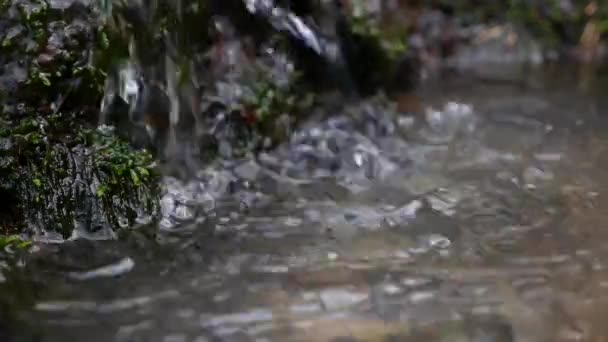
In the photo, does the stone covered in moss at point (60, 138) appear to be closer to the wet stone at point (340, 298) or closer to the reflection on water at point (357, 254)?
the reflection on water at point (357, 254)

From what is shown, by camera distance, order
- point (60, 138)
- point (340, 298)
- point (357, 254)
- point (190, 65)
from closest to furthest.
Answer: point (340, 298) → point (357, 254) → point (60, 138) → point (190, 65)

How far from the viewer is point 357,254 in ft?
6.79

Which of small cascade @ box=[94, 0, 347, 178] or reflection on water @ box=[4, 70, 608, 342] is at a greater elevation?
small cascade @ box=[94, 0, 347, 178]

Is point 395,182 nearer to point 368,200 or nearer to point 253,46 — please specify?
point 368,200

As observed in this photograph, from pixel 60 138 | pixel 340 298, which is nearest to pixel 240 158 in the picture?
pixel 60 138

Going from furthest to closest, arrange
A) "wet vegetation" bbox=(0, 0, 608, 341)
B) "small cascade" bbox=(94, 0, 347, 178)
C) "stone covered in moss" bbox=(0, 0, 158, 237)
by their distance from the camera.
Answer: "small cascade" bbox=(94, 0, 347, 178) < "stone covered in moss" bbox=(0, 0, 158, 237) < "wet vegetation" bbox=(0, 0, 608, 341)

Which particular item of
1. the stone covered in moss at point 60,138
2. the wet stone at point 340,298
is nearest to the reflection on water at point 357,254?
the wet stone at point 340,298

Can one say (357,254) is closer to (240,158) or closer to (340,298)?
(340,298)

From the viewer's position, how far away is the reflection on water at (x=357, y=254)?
67.4 inches

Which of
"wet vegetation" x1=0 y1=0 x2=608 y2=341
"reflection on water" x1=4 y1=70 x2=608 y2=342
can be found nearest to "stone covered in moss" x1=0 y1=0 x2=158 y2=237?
"wet vegetation" x1=0 y1=0 x2=608 y2=341

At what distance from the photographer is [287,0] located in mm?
3094

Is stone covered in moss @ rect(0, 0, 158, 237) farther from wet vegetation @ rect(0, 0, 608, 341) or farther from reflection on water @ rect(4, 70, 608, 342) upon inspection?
reflection on water @ rect(4, 70, 608, 342)

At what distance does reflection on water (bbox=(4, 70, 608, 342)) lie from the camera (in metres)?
1.71

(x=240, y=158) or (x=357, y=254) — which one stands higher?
(x=240, y=158)
